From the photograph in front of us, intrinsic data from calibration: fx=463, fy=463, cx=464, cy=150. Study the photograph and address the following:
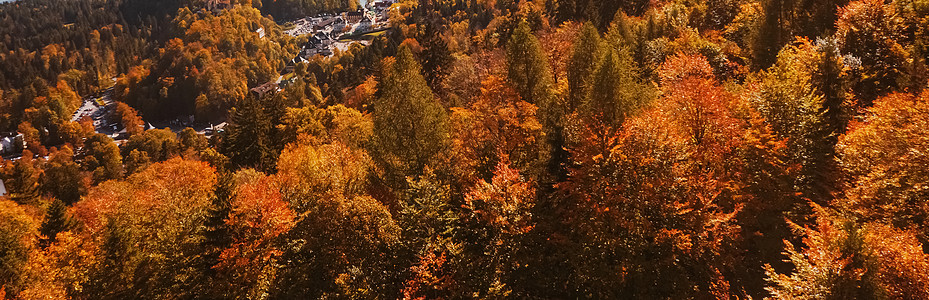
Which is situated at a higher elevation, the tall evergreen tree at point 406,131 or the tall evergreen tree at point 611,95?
the tall evergreen tree at point 611,95

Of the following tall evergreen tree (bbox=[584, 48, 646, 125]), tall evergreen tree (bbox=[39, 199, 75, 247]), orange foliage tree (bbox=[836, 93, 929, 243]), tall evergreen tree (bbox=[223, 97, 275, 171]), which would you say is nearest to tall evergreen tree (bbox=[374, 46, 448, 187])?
tall evergreen tree (bbox=[584, 48, 646, 125])

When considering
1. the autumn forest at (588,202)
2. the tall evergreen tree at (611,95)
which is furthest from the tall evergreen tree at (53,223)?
the tall evergreen tree at (611,95)

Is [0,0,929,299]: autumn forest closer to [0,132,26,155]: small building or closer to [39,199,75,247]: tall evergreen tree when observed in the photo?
[39,199,75,247]: tall evergreen tree

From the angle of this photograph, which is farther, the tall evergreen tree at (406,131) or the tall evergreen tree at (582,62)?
the tall evergreen tree at (582,62)

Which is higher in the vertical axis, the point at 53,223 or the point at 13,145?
the point at 53,223

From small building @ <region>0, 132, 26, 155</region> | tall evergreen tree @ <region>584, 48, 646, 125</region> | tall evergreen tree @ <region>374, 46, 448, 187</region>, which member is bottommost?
small building @ <region>0, 132, 26, 155</region>

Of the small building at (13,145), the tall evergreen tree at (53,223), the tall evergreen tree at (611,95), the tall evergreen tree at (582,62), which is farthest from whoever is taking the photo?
the small building at (13,145)

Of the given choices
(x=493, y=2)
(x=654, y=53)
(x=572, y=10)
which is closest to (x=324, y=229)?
(x=654, y=53)

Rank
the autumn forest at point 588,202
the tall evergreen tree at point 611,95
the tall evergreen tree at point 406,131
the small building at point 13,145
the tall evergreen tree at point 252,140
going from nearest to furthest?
the autumn forest at point 588,202 < the tall evergreen tree at point 406,131 < the tall evergreen tree at point 611,95 < the tall evergreen tree at point 252,140 < the small building at point 13,145

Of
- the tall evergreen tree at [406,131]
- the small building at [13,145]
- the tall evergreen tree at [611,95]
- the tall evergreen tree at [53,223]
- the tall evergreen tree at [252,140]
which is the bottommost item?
the small building at [13,145]

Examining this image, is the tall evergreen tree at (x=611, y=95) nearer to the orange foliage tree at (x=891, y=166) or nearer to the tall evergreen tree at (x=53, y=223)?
the orange foliage tree at (x=891, y=166)

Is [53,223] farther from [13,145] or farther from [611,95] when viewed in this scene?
[13,145]

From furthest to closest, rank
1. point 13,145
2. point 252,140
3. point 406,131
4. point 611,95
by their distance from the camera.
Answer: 1. point 13,145
2. point 252,140
3. point 611,95
4. point 406,131

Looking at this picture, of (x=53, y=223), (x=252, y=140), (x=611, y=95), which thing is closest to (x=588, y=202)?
(x=611, y=95)
